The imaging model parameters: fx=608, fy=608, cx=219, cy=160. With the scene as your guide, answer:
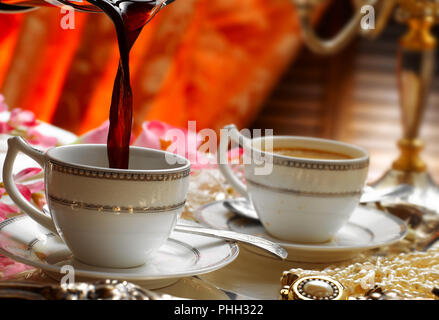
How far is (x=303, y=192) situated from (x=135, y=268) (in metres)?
0.20

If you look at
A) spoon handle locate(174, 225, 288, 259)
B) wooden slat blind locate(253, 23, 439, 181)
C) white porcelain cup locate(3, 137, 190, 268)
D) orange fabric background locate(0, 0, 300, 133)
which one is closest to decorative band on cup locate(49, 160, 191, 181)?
white porcelain cup locate(3, 137, 190, 268)

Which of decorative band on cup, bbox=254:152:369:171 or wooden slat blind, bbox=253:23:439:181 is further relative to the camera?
wooden slat blind, bbox=253:23:439:181

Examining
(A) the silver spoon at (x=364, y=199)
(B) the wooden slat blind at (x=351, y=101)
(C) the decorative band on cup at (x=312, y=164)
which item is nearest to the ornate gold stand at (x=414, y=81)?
(A) the silver spoon at (x=364, y=199)

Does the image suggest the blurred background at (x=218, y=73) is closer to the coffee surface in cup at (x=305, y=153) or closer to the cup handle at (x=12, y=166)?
the coffee surface in cup at (x=305, y=153)

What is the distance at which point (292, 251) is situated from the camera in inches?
23.7

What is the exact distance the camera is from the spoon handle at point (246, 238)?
1.77 ft

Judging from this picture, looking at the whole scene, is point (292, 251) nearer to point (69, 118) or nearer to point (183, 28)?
point (69, 118)

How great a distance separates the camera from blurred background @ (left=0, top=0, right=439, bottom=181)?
68.4 inches

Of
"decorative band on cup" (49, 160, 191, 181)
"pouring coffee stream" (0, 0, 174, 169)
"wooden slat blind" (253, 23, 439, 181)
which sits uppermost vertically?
"pouring coffee stream" (0, 0, 174, 169)

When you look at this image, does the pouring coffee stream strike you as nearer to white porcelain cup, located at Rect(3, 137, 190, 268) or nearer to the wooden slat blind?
white porcelain cup, located at Rect(3, 137, 190, 268)

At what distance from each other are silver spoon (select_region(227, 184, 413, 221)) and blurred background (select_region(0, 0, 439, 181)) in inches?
39.7

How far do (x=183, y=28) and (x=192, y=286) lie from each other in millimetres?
1448

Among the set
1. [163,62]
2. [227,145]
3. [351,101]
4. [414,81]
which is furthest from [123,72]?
[351,101]
